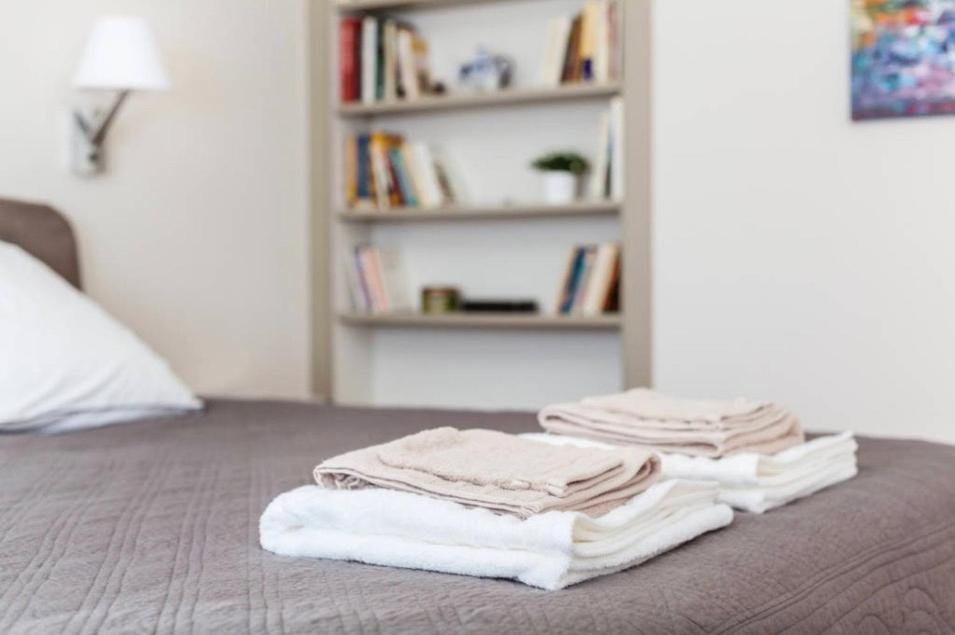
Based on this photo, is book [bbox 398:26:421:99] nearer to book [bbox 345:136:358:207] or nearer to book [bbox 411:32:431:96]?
book [bbox 411:32:431:96]

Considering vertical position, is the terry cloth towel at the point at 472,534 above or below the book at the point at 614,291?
below

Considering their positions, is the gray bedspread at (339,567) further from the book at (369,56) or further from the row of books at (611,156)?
the book at (369,56)

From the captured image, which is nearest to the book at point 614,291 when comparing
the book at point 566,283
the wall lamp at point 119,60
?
the book at point 566,283

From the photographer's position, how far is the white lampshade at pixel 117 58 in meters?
2.65

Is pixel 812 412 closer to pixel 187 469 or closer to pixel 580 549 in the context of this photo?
pixel 187 469

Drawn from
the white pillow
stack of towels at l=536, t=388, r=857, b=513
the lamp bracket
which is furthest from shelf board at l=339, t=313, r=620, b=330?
stack of towels at l=536, t=388, r=857, b=513

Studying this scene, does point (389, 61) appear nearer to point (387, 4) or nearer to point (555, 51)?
point (387, 4)

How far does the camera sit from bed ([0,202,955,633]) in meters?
0.90

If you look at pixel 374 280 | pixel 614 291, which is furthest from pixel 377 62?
pixel 614 291

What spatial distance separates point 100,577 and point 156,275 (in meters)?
2.14

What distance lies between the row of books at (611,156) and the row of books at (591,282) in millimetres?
148

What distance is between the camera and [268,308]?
355cm

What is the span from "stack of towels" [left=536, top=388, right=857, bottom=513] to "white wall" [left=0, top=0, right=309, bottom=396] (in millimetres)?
1572

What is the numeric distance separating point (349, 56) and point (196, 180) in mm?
662
